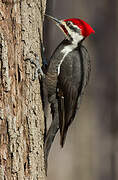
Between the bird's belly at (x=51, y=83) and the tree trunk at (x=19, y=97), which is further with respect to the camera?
the bird's belly at (x=51, y=83)

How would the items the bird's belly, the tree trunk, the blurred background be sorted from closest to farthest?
the tree trunk
the bird's belly
the blurred background

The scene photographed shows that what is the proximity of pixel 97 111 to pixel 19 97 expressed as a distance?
168 cm

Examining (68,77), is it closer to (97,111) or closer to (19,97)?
(19,97)

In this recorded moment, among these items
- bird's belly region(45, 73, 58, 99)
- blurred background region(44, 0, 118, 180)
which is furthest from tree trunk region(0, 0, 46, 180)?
blurred background region(44, 0, 118, 180)

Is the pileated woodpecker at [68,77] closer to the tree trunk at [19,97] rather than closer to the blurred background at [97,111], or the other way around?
the tree trunk at [19,97]

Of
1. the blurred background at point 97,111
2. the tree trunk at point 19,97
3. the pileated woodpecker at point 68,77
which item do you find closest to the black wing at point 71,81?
the pileated woodpecker at point 68,77

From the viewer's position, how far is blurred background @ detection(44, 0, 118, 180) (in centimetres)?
363

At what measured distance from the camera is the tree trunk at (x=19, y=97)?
208cm

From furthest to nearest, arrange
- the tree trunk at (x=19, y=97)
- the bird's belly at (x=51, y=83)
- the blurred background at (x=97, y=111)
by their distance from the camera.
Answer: the blurred background at (x=97, y=111) → the bird's belly at (x=51, y=83) → the tree trunk at (x=19, y=97)

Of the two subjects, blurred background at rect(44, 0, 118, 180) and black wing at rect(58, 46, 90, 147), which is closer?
black wing at rect(58, 46, 90, 147)

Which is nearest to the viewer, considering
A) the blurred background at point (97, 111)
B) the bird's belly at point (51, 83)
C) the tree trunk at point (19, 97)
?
the tree trunk at point (19, 97)

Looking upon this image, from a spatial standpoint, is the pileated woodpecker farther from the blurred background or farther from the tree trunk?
the blurred background

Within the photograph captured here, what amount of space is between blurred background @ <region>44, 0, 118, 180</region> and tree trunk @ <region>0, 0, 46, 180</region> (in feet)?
4.13

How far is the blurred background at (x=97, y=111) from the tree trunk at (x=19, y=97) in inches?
49.6
